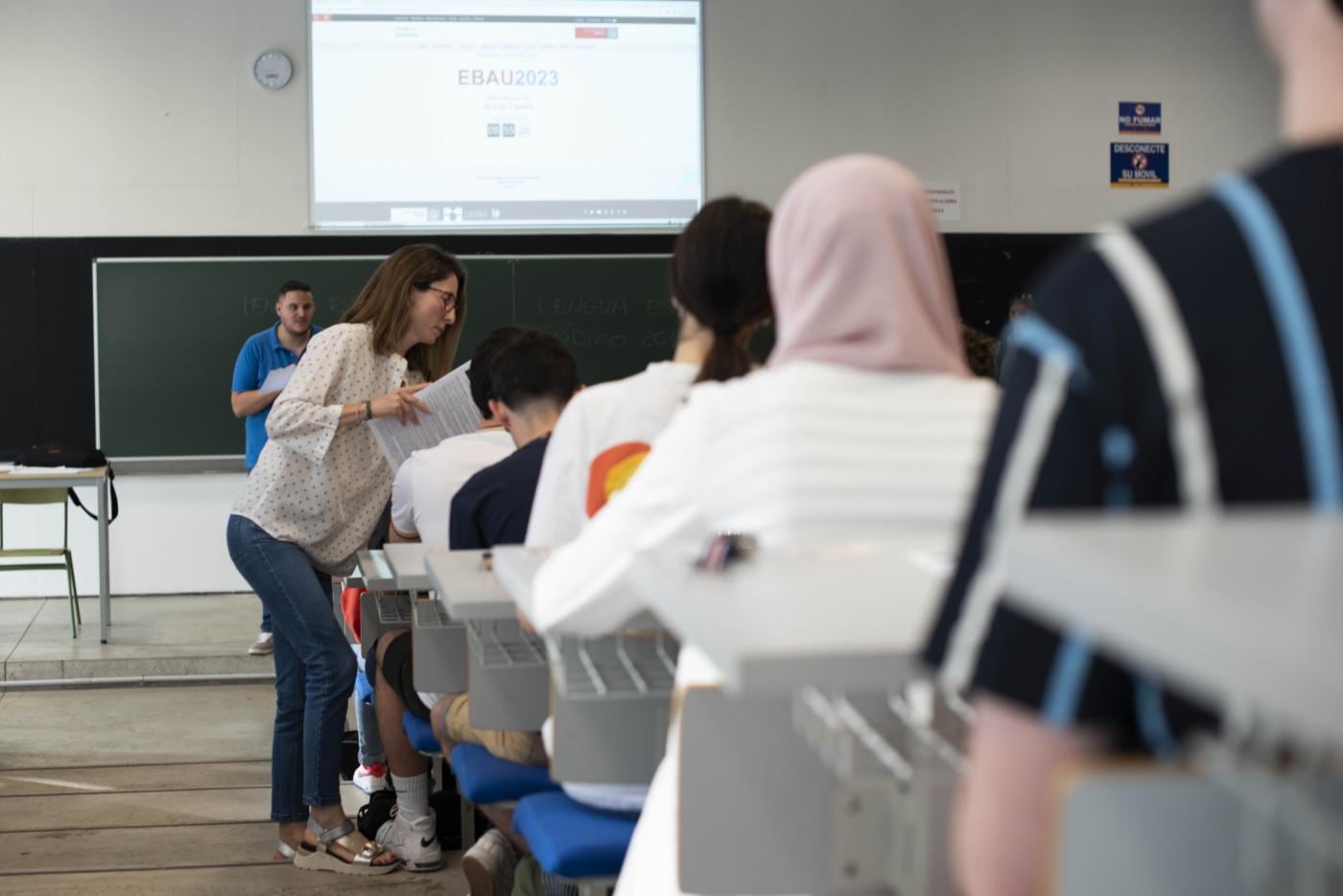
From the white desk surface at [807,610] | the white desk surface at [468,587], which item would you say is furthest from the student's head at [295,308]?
the white desk surface at [807,610]

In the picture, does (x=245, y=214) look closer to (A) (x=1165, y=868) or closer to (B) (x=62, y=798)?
(B) (x=62, y=798)

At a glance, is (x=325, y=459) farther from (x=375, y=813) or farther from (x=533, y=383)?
(x=375, y=813)

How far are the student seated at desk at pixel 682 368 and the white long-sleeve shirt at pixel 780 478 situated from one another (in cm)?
57

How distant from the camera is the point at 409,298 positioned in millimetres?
3686

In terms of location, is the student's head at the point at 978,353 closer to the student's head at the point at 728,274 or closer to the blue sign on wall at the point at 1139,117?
the student's head at the point at 728,274

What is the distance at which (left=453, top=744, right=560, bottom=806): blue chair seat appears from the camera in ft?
8.04

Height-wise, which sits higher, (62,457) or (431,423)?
(431,423)

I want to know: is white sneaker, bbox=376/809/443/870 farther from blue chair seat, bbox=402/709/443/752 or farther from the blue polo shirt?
the blue polo shirt

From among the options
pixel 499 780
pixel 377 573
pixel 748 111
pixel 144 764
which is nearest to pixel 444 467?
pixel 377 573

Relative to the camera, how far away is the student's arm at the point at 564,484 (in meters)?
2.29

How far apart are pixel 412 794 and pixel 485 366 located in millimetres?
1054

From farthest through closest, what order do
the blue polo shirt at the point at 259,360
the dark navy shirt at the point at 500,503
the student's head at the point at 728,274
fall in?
the blue polo shirt at the point at 259,360
the dark navy shirt at the point at 500,503
the student's head at the point at 728,274

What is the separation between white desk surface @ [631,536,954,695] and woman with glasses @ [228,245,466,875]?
2.40 metres

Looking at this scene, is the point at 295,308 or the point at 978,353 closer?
the point at 978,353
